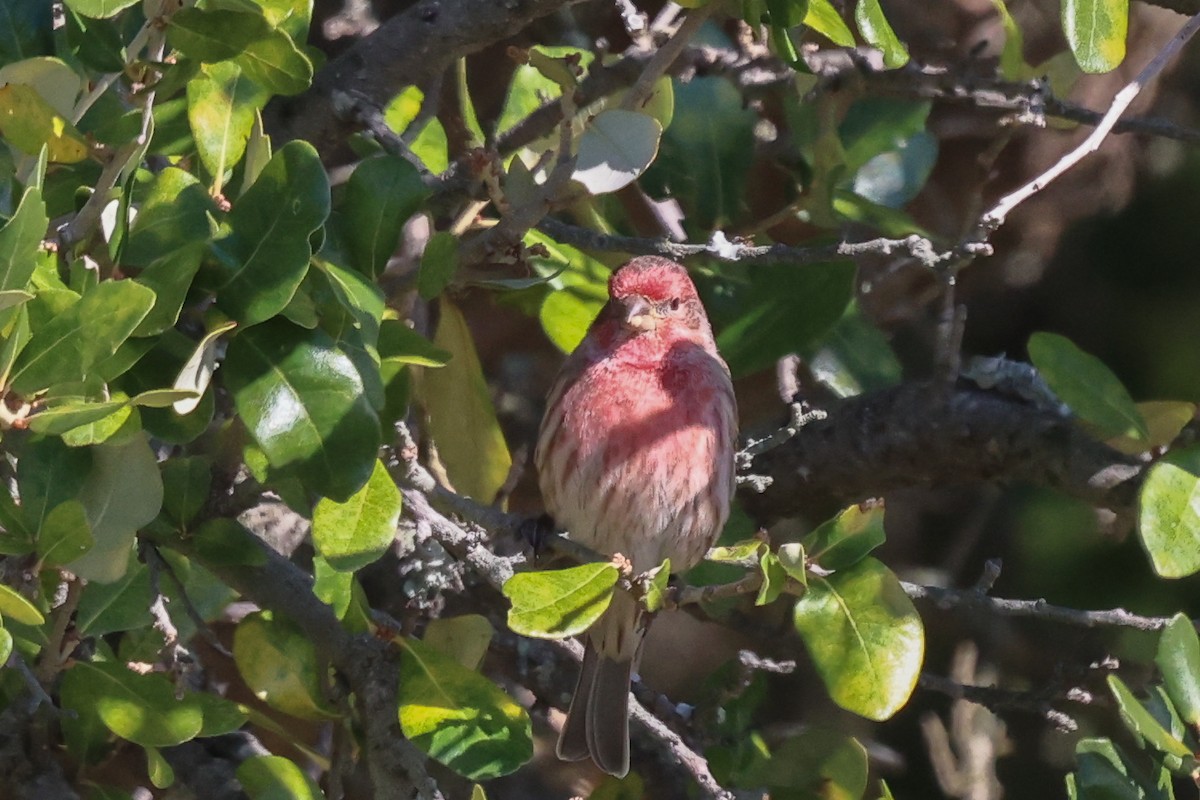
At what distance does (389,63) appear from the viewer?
3646mm

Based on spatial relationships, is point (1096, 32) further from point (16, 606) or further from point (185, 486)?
point (16, 606)

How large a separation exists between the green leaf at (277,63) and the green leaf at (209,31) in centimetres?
4

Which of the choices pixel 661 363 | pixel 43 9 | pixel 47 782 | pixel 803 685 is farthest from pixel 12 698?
pixel 803 685

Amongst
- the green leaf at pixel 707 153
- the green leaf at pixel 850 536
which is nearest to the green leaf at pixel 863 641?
the green leaf at pixel 850 536

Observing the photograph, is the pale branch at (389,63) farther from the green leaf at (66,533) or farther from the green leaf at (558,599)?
the green leaf at (66,533)

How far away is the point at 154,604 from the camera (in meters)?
3.01

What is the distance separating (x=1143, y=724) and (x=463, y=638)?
1.34m

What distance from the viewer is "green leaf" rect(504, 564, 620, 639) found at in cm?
249

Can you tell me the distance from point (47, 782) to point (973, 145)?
376cm

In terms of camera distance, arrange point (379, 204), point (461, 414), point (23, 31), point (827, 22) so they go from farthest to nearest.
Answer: point (461, 414)
point (827, 22)
point (379, 204)
point (23, 31)

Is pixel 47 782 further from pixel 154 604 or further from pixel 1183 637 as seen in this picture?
pixel 1183 637

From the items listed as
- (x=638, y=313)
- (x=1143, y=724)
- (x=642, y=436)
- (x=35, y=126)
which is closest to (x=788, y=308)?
(x=638, y=313)

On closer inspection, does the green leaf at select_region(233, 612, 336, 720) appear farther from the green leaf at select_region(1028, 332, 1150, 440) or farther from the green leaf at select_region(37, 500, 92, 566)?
the green leaf at select_region(1028, 332, 1150, 440)

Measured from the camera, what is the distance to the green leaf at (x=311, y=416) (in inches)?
91.7
